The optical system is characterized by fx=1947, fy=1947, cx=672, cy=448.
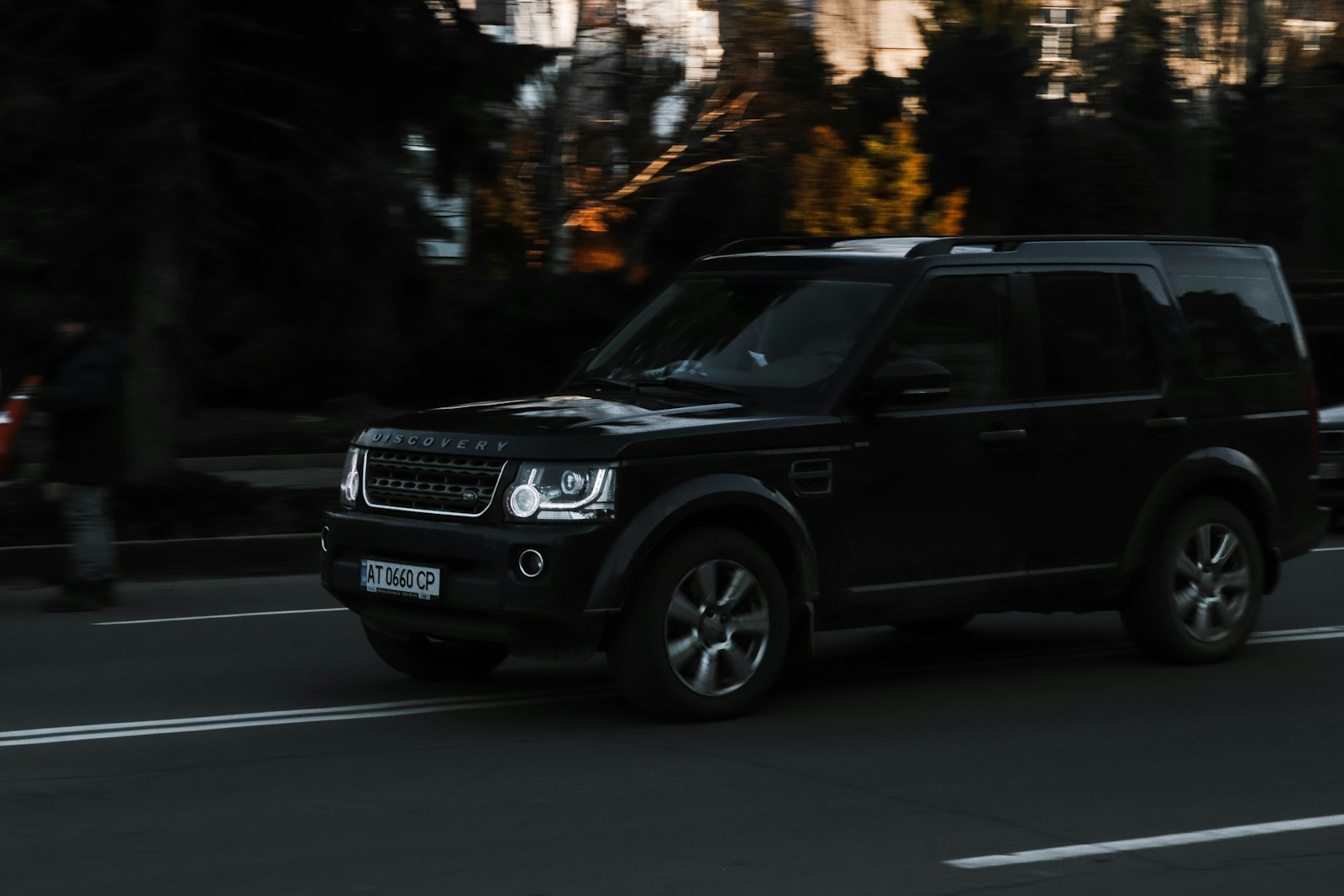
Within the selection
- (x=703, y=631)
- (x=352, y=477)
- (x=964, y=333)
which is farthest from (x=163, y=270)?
(x=703, y=631)

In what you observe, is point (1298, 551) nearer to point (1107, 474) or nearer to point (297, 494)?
point (1107, 474)

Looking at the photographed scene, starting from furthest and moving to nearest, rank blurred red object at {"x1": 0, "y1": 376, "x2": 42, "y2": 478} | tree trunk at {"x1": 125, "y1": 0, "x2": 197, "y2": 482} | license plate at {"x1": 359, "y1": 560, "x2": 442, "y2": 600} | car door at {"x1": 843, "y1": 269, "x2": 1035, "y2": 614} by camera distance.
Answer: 1. tree trunk at {"x1": 125, "y1": 0, "x2": 197, "y2": 482}
2. blurred red object at {"x1": 0, "y1": 376, "x2": 42, "y2": 478}
3. car door at {"x1": 843, "y1": 269, "x2": 1035, "y2": 614}
4. license plate at {"x1": 359, "y1": 560, "x2": 442, "y2": 600}

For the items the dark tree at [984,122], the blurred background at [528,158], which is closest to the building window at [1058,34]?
the blurred background at [528,158]

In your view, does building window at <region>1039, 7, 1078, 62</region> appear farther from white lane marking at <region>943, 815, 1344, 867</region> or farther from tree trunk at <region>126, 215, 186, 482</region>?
white lane marking at <region>943, 815, 1344, 867</region>

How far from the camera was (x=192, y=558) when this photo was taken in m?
13.0

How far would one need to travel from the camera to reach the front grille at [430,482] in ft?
23.9

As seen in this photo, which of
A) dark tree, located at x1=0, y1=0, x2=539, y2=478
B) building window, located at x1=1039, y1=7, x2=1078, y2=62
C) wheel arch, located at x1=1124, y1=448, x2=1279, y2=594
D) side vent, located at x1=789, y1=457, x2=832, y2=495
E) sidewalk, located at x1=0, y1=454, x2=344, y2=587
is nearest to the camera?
side vent, located at x1=789, y1=457, x2=832, y2=495

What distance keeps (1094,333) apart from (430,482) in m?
3.11

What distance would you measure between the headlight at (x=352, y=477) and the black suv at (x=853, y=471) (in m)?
0.01

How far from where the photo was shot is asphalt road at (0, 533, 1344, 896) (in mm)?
5391

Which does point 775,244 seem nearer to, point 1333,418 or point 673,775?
point 673,775

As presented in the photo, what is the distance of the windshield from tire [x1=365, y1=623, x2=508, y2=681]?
4.25ft

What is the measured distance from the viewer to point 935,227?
109 ft

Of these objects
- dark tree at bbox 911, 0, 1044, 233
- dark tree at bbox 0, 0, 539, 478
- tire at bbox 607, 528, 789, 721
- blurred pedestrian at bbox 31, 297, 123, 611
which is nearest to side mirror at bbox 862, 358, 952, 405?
tire at bbox 607, 528, 789, 721
